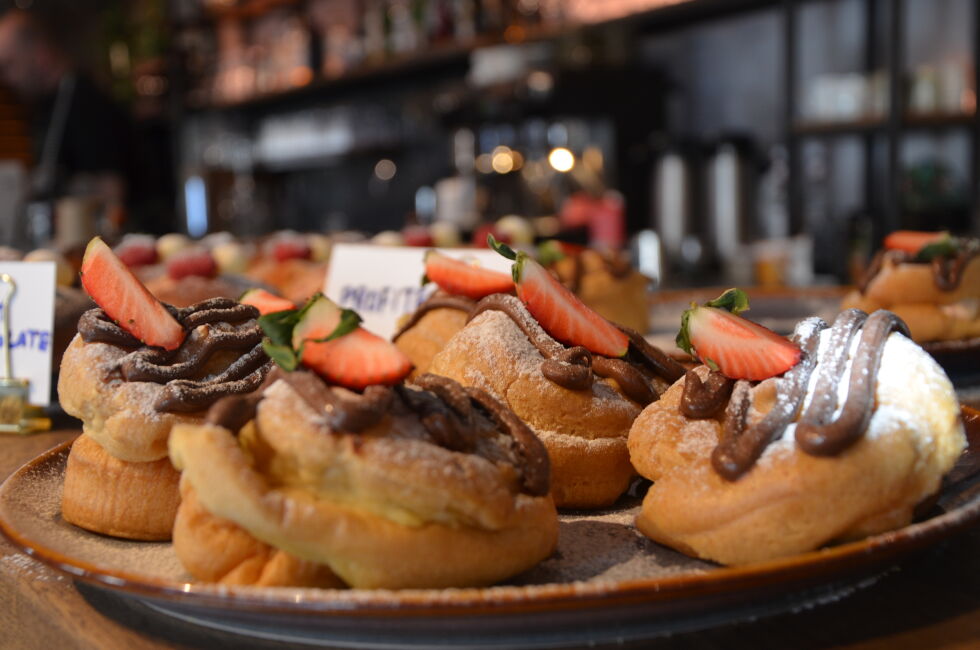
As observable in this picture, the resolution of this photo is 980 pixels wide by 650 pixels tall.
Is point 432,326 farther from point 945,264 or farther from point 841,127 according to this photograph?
point 841,127

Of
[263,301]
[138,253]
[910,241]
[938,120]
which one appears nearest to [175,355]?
[263,301]

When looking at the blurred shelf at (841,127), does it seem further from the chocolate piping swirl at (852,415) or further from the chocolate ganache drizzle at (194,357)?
the chocolate ganache drizzle at (194,357)

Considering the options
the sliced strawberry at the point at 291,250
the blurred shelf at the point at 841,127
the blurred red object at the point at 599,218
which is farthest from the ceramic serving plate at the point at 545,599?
the blurred red object at the point at 599,218

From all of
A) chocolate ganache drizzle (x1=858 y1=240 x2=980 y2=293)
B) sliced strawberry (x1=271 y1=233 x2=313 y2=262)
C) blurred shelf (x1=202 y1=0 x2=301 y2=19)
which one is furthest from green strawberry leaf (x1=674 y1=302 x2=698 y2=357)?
blurred shelf (x1=202 y1=0 x2=301 y2=19)

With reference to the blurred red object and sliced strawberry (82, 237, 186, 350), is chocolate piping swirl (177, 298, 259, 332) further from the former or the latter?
the blurred red object

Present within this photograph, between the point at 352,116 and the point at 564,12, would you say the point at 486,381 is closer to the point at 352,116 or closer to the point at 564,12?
the point at 564,12
